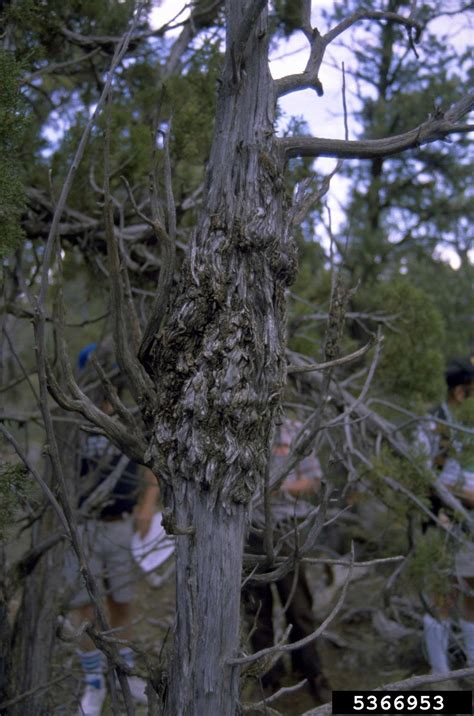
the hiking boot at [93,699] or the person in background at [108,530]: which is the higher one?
the person in background at [108,530]

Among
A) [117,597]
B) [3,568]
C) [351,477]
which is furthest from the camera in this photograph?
[117,597]

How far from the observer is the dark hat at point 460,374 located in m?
4.35

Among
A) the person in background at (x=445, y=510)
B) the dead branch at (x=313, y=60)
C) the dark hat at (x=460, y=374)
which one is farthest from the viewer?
the dark hat at (x=460, y=374)

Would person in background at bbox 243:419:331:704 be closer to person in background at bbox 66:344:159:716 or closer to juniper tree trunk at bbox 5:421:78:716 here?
person in background at bbox 66:344:159:716

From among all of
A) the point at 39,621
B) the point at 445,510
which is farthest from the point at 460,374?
the point at 39,621

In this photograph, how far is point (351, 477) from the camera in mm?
3383

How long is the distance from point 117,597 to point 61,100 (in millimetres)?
2996

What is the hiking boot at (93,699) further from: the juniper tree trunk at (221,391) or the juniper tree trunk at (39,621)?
the juniper tree trunk at (221,391)

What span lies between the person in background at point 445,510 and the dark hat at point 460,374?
3.5 inches

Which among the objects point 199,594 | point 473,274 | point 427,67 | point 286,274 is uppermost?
point 427,67

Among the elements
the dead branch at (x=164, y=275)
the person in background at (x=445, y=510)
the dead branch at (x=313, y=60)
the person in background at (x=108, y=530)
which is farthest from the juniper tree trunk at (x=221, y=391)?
the person in background at (x=108, y=530)

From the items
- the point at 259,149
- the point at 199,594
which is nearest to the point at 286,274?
the point at 259,149

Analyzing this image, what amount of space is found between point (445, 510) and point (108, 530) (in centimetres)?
216

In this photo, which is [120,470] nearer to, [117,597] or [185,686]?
[117,597]
